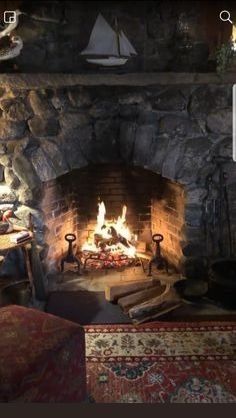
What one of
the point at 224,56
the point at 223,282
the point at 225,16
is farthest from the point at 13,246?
the point at 225,16

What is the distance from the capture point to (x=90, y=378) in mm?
2531

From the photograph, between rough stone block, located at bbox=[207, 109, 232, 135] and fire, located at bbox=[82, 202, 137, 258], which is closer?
rough stone block, located at bbox=[207, 109, 232, 135]

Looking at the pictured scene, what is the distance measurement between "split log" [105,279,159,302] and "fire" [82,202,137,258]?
0.52 m

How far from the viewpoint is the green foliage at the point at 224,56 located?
3.12 m

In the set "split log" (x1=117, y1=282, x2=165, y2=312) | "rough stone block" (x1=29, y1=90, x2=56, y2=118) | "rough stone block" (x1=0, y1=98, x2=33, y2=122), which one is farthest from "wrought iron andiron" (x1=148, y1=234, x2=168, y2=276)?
"rough stone block" (x1=0, y1=98, x2=33, y2=122)

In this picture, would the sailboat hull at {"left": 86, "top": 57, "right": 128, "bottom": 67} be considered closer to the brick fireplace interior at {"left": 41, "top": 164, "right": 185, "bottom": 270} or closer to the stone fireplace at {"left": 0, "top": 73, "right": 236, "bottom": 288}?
the stone fireplace at {"left": 0, "top": 73, "right": 236, "bottom": 288}

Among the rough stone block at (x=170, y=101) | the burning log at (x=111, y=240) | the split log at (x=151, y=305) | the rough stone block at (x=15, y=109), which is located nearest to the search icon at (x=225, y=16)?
the rough stone block at (x=170, y=101)

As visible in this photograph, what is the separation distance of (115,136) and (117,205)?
2.86 feet

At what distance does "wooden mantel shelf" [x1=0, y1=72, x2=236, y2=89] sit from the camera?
3107 millimetres

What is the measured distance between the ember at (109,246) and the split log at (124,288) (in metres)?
0.43

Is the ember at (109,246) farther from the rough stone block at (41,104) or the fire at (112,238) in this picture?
the rough stone block at (41,104)

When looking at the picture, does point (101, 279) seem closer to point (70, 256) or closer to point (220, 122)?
point (70, 256)

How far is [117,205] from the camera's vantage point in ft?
13.7

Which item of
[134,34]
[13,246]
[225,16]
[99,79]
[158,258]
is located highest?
[225,16]
